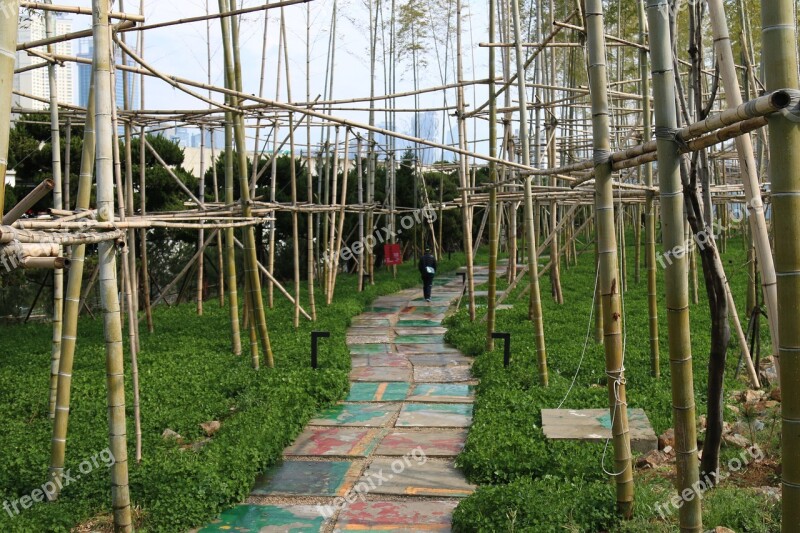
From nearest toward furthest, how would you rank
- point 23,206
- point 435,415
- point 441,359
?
point 23,206 → point 435,415 → point 441,359

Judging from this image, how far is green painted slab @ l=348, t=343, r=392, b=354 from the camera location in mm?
10820

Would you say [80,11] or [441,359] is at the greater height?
[80,11]

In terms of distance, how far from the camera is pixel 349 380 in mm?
9094

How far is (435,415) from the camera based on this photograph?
764 centimetres

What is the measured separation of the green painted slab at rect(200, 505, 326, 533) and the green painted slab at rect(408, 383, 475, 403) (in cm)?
297

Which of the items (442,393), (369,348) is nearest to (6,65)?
(442,393)

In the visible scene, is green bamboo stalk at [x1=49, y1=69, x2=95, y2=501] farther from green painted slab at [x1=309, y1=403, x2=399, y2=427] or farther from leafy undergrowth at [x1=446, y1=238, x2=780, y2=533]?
leafy undergrowth at [x1=446, y1=238, x2=780, y2=533]

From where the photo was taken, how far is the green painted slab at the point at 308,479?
5.75 meters

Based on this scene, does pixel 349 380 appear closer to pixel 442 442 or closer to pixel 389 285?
pixel 442 442

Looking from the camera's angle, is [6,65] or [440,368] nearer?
[6,65]

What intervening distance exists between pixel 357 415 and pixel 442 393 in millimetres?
1145

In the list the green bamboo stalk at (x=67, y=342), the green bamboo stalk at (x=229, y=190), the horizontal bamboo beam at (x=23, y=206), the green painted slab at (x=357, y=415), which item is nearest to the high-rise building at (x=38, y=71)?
the green bamboo stalk at (x=229, y=190)

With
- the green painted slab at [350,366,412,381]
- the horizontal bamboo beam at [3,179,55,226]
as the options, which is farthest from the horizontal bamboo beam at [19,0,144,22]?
the green painted slab at [350,366,412,381]

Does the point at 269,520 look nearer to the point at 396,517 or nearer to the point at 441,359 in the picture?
the point at 396,517
